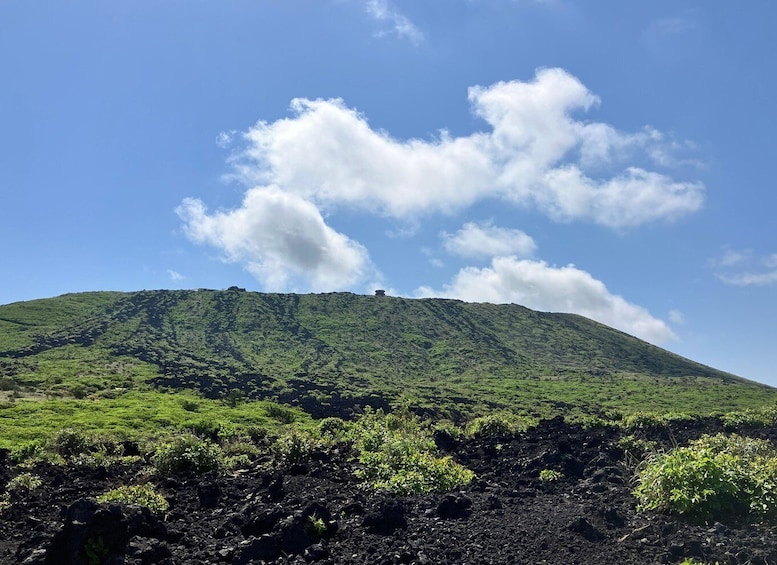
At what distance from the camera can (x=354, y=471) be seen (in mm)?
13148

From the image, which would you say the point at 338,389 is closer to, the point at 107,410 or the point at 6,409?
the point at 107,410

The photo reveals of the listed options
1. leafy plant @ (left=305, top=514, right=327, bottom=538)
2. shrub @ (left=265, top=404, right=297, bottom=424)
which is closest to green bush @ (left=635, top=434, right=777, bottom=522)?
leafy plant @ (left=305, top=514, right=327, bottom=538)

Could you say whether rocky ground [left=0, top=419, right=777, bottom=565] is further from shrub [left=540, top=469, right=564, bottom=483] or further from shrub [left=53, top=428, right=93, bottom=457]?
shrub [left=53, top=428, right=93, bottom=457]

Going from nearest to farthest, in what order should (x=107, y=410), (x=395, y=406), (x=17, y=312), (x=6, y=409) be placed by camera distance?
(x=6, y=409) < (x=107, y=410) < (x=395, y=406) < (x=17, y=312)

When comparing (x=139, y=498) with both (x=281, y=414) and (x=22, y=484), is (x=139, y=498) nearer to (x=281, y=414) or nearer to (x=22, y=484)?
(x=22, y=484)

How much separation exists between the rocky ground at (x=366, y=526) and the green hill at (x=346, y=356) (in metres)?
32.2

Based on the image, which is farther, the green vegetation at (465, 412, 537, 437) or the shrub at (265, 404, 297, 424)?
the shrub at (265, 404, 297, 424)

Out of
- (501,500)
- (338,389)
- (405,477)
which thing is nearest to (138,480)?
(405,477)

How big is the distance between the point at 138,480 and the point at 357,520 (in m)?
7.69

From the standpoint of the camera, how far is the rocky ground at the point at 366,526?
7238 mm

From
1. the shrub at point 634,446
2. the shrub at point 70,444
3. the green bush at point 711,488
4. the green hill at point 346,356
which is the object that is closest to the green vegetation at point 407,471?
the green bush at point 711,488

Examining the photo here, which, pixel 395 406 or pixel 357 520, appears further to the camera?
pixel 395 406

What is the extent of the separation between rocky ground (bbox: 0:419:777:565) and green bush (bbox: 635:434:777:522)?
302 millimetres

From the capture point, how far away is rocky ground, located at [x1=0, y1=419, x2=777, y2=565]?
724cm
